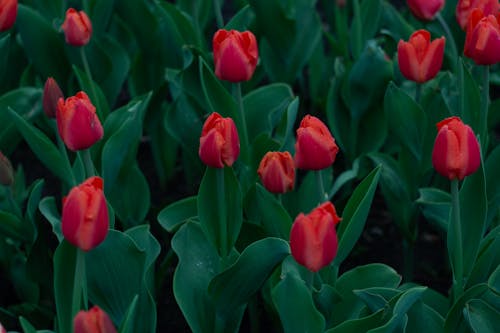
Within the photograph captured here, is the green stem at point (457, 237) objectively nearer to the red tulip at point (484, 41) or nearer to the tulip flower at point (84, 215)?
the red tulip at point (484, 41)

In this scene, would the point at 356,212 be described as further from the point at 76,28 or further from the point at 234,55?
the point at 76,28

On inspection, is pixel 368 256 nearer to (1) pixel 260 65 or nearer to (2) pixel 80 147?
(1) pixel 260 65

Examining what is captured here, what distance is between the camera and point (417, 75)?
178 cm

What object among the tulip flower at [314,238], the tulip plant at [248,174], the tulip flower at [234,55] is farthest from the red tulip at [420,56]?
the tulip flower at [314,238]

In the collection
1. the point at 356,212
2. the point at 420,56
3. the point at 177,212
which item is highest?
the point at 420,56

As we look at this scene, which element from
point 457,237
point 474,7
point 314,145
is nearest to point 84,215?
point 314,145

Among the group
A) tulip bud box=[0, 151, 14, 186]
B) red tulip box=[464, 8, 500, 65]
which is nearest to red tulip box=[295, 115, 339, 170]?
red tulip box=[464, 8, 500, 65]

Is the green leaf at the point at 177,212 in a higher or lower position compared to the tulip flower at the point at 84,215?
lower

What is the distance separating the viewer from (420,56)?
1.77 m

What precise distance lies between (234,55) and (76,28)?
1.40 feet

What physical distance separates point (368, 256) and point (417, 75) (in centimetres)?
66

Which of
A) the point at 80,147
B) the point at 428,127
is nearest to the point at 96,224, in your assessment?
the point at 80,147

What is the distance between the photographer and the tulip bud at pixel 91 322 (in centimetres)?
116

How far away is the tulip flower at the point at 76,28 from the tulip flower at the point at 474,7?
2.50ft
